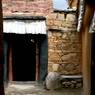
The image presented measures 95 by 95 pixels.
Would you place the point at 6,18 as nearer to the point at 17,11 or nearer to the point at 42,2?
the point at 17,11

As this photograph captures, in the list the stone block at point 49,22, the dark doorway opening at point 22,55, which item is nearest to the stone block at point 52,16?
the stone block at point 49,22

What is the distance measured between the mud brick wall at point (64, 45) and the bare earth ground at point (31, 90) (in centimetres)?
69

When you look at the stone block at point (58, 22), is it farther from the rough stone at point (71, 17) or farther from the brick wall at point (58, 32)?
the rough stone at point (71, 17)

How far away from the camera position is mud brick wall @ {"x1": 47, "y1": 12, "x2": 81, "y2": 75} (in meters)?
10.2

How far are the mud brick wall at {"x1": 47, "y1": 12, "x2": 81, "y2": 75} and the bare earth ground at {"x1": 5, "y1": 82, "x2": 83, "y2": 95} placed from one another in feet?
2.25

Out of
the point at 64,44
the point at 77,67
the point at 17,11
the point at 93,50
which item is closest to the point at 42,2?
the point at 17,11

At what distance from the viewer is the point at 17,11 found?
10172 mm

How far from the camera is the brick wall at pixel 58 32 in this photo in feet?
33.4

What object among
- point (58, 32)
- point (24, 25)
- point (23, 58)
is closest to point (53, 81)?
point (58, 32)

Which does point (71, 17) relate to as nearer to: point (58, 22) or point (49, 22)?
point (58, 22)

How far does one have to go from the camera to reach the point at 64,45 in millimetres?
10258

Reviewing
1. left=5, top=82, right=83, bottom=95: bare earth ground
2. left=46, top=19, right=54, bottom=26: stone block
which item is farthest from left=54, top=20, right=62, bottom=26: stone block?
left=5, top=82, right=83, bottom=95: bare earth ground

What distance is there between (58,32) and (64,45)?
497 millimetres

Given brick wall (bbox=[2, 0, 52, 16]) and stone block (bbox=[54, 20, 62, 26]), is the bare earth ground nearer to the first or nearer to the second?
stone block (bbox=[54, 20, 62, 26])
